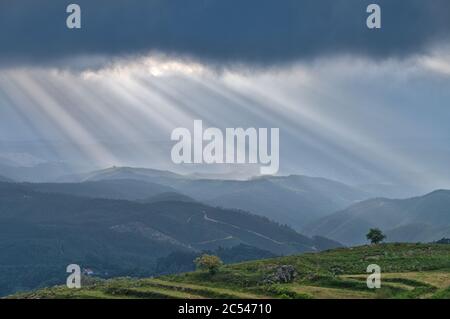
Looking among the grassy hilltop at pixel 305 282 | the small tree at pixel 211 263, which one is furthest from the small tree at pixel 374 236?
the small tree at pixel 211 263

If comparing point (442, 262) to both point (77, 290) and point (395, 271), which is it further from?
point (77, 290)

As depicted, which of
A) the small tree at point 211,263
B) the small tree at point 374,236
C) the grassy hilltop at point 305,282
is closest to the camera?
the grassy hilltop at point 305,282

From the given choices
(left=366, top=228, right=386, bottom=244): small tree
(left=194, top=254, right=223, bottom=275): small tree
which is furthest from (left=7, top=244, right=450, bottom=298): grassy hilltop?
(left=366, top=228, right=386, bottom=244): small tree

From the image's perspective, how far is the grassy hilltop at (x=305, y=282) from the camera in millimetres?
74688

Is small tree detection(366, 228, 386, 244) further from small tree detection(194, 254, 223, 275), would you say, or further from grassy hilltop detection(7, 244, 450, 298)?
small tree detection(194, 254, 223, 275)

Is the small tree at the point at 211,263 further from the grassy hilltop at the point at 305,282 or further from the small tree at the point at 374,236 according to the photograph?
the small tree at the point at 374,236

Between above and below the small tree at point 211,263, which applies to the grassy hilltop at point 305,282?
below

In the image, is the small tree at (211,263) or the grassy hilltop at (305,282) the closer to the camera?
the grassy hilltop at (305,282)

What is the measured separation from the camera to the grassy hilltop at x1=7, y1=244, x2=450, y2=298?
245 feet

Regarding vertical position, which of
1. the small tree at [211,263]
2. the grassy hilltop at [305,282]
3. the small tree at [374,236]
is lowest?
the grassy hilltop at [305,282]

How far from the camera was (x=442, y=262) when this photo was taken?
9581cm
